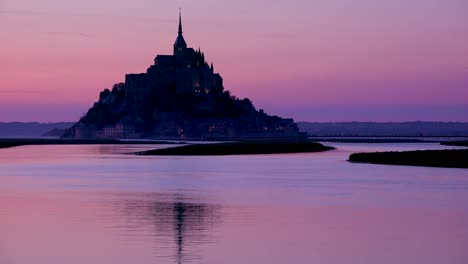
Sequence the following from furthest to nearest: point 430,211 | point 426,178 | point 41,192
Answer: point 426,178, point 41,192, point 430,211

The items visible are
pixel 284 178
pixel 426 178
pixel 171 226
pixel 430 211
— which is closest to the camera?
pixel 171 226

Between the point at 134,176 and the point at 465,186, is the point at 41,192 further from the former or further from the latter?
the point at 465,186

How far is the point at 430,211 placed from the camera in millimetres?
36375

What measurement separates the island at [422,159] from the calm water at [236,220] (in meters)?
14.5

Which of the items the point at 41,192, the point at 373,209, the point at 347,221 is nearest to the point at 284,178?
the point at 41,192

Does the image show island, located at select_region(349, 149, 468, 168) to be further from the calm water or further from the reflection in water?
the reflection in water

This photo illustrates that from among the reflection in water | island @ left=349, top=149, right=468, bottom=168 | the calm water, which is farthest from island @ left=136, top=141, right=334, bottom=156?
the reflection in water

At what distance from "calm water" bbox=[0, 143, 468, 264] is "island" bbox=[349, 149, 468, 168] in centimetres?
1446

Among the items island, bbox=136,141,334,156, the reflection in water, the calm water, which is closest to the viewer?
the calm water

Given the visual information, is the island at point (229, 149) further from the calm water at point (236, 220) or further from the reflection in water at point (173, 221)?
the reflection in water at point (173, 221)

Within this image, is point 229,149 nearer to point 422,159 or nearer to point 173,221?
point 422,159

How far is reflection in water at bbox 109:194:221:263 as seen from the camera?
84.9 ft

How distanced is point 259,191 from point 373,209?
11.8 m

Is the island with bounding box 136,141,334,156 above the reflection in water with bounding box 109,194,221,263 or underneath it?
above
